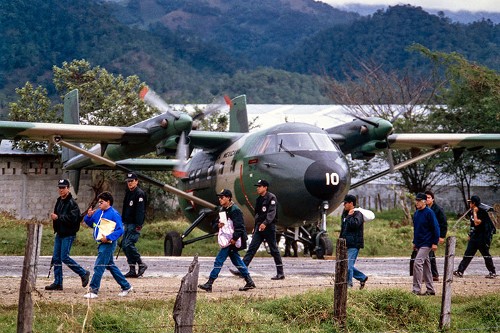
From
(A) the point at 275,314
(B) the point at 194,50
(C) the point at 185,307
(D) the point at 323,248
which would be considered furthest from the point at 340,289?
(B) the point at 194,50

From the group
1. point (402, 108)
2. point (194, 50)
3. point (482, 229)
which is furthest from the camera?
point (194, 50)

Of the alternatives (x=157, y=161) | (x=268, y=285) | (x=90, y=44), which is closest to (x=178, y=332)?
(x=268, y=285)

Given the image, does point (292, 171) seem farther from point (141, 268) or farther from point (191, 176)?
point (191, 176)

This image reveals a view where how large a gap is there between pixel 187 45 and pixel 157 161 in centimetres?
9987

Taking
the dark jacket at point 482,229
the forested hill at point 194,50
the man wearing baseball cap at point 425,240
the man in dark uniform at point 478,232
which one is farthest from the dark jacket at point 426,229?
the forested hill at point 194,50

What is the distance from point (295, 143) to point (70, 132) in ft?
19.1

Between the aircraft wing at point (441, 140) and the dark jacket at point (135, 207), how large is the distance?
435 inches

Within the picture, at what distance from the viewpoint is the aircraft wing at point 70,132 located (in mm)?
23547

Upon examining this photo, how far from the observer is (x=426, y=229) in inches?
651

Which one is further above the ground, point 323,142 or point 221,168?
point 323,142

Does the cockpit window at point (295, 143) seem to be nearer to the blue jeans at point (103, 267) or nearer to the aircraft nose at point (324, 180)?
the aircraft nose at point (324, 180)

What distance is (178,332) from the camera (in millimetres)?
10695

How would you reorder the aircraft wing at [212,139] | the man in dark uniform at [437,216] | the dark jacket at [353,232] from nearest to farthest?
the dark jacket at [353,232] → the man in dark uniform at [437,216] → the aircraft wing at [212,139]

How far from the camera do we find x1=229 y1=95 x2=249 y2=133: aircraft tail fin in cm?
2800
